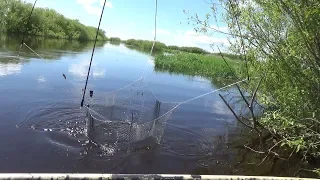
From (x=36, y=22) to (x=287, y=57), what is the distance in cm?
6903

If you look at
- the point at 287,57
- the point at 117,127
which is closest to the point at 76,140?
the point at 117,127

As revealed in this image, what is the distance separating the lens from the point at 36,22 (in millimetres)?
68688

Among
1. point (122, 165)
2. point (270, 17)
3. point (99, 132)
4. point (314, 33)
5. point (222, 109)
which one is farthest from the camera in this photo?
point (222, 109)

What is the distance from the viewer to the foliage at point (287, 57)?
589 cm

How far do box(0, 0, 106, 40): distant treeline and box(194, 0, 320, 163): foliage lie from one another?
3956 centimetres

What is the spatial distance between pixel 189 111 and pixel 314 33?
9.22 m

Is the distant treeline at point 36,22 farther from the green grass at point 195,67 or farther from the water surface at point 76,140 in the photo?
the water surface at point 76,140

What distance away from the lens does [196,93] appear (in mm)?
20766

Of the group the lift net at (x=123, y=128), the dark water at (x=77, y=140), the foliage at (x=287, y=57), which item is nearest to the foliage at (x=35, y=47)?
the dark water at (x=77, y=140)

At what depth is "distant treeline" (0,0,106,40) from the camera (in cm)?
5950

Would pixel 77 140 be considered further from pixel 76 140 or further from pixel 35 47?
pixel 35 47

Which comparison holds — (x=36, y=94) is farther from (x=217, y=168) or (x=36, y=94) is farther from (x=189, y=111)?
(x=217, y=168)

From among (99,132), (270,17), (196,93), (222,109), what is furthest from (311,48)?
(196,93)

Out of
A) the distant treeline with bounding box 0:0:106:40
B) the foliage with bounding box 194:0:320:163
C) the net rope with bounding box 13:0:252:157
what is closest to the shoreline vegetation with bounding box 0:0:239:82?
the distant treeline with bounding box 0:0:106:40
